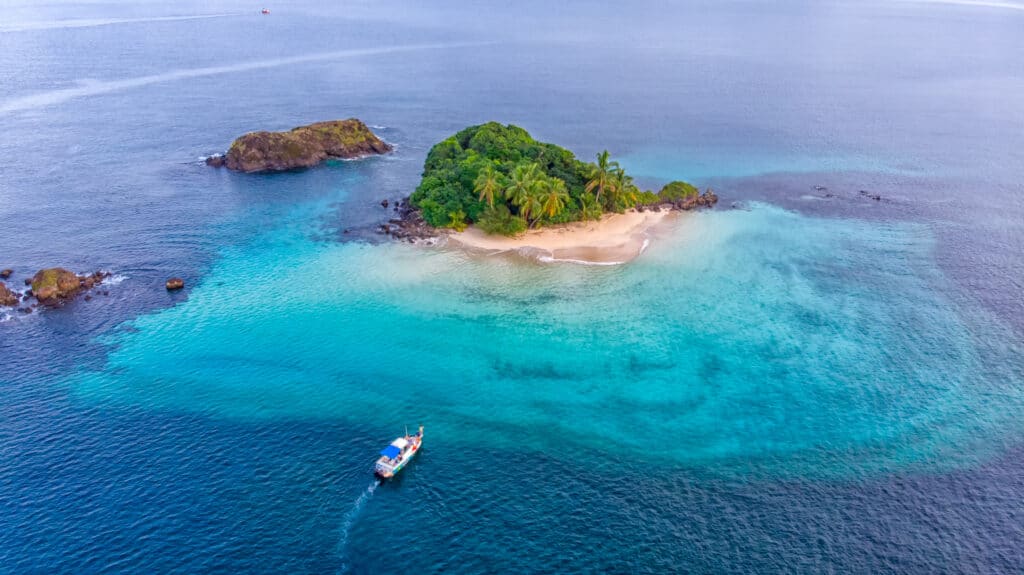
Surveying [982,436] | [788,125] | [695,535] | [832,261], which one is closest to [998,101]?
[788,125]

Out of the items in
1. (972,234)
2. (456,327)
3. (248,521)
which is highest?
(972,234)

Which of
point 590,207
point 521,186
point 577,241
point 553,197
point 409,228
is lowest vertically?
point 577,241

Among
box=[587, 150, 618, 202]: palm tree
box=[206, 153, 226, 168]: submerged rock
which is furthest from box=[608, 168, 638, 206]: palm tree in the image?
box=[206, 153, 226, 168]: submerged rock

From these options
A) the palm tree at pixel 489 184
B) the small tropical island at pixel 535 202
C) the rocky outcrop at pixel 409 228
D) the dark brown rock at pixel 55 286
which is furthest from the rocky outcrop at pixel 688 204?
the dark brown rock at pixel 55 286

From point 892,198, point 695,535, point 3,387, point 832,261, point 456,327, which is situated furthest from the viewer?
point 892,198

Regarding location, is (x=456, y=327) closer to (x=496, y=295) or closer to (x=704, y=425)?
(x=496, y=295)

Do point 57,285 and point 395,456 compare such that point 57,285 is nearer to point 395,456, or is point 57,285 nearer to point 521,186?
point 395,456

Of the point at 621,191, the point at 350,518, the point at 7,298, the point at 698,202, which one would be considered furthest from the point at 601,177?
the point at 7,298
